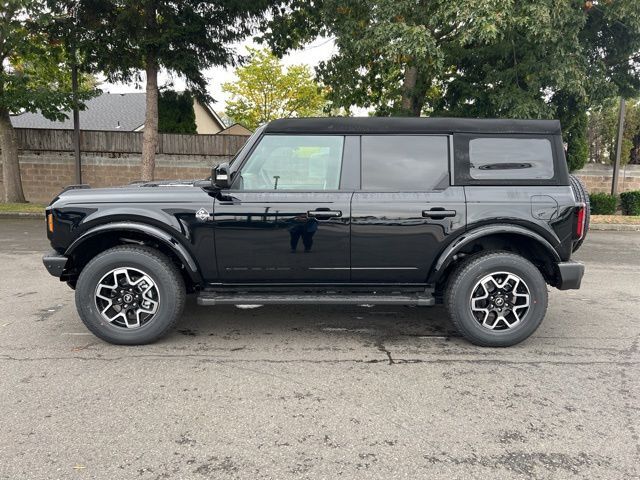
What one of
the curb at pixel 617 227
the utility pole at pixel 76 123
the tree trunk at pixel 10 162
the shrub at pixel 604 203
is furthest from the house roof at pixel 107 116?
the curb at pixel 617 227

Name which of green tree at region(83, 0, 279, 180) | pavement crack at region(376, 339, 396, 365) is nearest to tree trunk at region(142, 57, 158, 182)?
green tree at region(83, 0, 279, 180)

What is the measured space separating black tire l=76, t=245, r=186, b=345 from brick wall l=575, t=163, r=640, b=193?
53.3ft

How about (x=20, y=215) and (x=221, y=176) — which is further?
(x=20, y=215)

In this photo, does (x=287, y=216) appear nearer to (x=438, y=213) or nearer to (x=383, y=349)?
(x=438, y=213)

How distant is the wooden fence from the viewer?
52.5 feet

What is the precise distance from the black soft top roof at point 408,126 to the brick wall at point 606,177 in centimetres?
1430

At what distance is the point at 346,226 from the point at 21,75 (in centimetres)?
1415

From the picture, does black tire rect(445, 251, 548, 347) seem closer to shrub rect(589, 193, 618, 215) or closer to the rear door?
the rear door

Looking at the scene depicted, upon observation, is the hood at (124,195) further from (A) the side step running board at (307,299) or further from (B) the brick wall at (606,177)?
(B) the brick wall at (606,177)

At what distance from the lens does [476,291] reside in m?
3.86

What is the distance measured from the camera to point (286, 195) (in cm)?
381

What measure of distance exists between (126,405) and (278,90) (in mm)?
36117

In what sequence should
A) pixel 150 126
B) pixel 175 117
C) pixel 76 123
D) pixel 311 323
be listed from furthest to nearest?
pixel 175 117, pixel 76 123, pixel 150 126, pixel 311 323

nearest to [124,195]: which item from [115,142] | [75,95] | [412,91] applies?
[412,91]
